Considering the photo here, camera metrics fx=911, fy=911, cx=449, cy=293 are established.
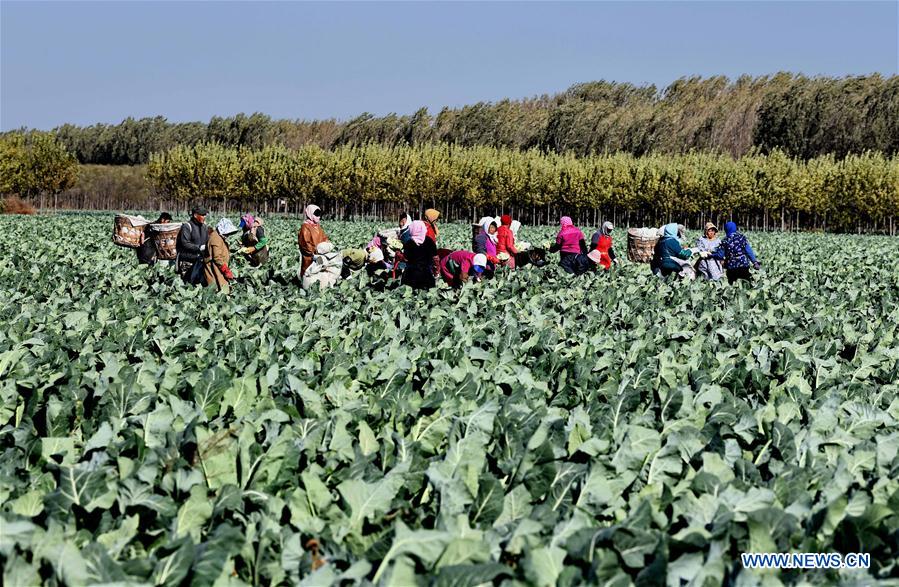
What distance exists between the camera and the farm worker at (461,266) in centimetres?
1500

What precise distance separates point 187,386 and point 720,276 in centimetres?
1317

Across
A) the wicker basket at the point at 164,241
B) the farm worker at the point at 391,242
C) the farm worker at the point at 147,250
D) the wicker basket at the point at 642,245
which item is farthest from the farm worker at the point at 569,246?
the farm worker at the point at 147,250

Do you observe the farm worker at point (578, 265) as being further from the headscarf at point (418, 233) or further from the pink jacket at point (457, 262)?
the headscarf at point (418, 233)

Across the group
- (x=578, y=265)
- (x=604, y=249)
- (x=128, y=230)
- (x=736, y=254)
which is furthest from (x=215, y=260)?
(x=736, y=254)

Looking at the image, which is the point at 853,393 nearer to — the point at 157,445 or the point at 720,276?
the point at 157,445

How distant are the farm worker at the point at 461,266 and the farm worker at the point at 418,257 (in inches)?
51.5

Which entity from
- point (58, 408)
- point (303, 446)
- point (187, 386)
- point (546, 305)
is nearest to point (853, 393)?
point (303, 446)

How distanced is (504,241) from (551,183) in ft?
217

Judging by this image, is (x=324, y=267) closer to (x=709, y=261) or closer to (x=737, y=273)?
(x=709, y=261)

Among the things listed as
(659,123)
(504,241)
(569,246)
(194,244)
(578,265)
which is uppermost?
(659,123)

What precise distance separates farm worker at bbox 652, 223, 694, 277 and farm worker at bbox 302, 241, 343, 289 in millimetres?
5949

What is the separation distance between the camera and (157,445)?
3.78 meters

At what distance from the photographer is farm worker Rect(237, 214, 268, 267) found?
1817cm

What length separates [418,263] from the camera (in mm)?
13750
